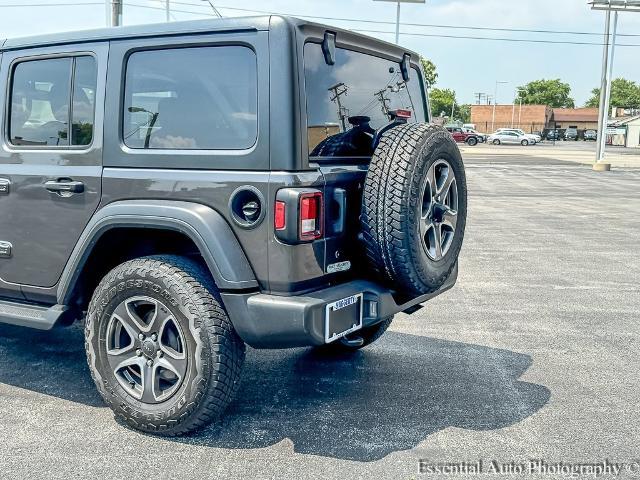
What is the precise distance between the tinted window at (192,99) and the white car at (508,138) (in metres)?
62.8

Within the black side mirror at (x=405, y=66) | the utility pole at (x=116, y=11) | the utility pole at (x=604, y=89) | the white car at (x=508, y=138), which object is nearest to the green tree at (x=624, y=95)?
the white car at (x=508, y=138)

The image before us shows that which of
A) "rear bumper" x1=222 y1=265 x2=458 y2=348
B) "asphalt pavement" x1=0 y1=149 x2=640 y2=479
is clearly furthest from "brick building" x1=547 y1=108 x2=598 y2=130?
"rear bumper" x1=222 y1=265 x2=458 y2=348

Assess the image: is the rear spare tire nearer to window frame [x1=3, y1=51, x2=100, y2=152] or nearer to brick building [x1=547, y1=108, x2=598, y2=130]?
window frame [x1=3, y1=51, x2=100, y2=152]

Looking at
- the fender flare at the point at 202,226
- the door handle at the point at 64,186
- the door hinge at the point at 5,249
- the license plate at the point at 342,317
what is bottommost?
the license plate at the point at 342,317

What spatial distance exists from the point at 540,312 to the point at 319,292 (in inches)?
137

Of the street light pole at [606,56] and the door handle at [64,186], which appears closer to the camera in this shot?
the door handle at [64,186]

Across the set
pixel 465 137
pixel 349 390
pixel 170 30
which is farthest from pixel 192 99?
pixel 465 137

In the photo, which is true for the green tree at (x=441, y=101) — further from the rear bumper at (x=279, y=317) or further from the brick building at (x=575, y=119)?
the rear bumper at (x=279, y=317)

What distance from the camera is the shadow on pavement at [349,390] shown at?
3.66 metres

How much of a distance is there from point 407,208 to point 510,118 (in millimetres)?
97097

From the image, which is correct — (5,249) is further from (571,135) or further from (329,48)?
(571,135)

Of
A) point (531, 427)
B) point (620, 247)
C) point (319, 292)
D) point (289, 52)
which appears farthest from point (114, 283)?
point (620, 247)

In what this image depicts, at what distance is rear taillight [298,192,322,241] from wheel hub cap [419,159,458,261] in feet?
1.87

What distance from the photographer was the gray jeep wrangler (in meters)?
3.35
